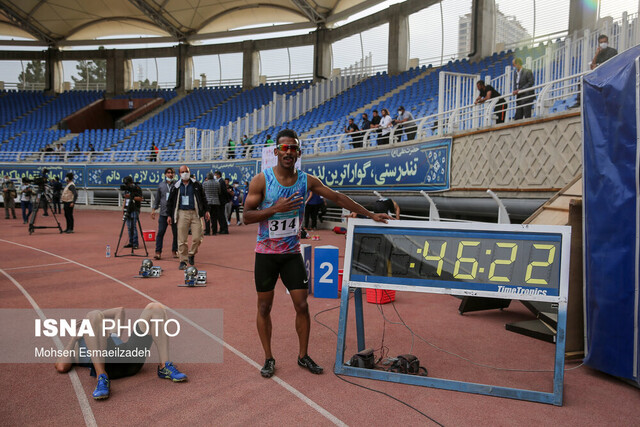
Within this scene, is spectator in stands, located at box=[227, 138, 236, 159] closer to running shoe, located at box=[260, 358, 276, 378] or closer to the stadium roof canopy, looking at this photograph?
the stadium roof canopy

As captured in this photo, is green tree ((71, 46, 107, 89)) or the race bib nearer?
the race bib

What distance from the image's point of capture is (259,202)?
4324mm

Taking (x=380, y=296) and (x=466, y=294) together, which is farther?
(x=380, y=296)

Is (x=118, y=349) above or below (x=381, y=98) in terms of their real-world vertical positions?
below

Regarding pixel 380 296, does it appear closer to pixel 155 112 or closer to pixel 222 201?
pixel 222 201

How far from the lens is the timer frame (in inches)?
148

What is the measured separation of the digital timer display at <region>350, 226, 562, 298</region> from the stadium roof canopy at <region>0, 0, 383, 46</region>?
32.7 meters

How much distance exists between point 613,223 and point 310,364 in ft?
9.84

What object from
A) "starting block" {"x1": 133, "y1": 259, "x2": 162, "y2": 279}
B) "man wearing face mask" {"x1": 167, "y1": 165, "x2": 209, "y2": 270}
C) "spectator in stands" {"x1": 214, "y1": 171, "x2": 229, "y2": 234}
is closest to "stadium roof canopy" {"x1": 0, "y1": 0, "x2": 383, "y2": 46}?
"spectator in stands" {"x1": 214, "y1": 171, "x2": 229, "y2": 234}

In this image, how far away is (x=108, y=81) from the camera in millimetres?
47156

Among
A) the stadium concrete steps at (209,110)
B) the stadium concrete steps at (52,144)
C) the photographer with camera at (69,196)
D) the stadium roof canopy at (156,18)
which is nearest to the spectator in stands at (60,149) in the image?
the stadium concrete steps at (52,144)

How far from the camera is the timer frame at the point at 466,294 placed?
148 inches

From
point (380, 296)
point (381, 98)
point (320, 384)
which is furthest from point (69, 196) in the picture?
point (381, 98)

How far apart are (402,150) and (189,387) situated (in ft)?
35.9
